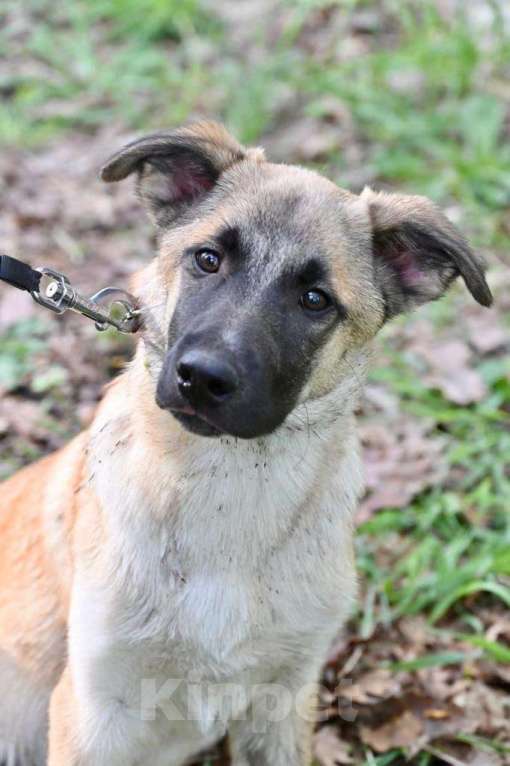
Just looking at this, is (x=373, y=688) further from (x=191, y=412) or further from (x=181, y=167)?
(x=181, y=167)

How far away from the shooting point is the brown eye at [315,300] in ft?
9.87

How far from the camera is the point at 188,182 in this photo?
3.29 meters

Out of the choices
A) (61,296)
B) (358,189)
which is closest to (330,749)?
(61,296)

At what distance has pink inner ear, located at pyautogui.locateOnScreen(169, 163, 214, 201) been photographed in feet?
10.7

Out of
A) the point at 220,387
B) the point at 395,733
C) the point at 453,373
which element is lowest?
the point at 395,733

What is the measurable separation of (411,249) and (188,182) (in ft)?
2.41

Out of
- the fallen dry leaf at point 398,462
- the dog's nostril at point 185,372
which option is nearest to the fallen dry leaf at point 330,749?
the fallen dry leaf at point 398,462

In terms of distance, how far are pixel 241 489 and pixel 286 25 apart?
5756 millimetres

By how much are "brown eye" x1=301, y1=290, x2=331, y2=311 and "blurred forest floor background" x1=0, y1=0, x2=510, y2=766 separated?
5.74 ft

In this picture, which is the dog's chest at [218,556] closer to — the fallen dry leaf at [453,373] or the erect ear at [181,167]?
the erect ear at [181,167]

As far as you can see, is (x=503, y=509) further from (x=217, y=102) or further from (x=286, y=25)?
(x=286, y=25)

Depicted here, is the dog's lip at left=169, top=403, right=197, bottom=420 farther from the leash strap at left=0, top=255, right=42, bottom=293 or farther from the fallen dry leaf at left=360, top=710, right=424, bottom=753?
the fallen dry leaf at left=360, top=710, right=424, bottom=753

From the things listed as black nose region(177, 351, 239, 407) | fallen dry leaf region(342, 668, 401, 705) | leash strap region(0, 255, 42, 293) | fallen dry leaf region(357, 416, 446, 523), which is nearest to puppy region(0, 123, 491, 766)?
black nose region(177, 351, 239, 407)

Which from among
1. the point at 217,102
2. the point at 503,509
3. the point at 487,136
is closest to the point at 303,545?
the point at 503,509
